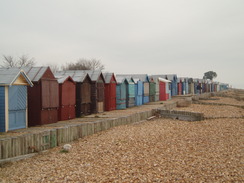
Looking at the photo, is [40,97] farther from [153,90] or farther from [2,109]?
[153,90]

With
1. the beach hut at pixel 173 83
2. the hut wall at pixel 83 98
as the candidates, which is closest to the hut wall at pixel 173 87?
the beach hut at pixel 173 83

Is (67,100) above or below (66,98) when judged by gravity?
below

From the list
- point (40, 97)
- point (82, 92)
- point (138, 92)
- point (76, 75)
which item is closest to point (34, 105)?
point (40, 97)

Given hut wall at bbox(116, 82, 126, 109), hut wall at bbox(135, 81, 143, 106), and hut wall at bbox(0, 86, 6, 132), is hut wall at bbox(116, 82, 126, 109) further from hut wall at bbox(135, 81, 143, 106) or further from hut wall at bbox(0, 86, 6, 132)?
hut wall at bbox(0, 86, 6, 132)

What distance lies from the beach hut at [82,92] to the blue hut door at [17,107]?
5.72 metres

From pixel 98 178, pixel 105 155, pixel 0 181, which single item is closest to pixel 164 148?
pixel 105 155

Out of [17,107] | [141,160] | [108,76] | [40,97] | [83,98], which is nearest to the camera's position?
[141,160]

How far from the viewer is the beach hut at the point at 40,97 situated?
669 inches

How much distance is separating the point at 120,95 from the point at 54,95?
415 inches

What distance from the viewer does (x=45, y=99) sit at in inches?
678

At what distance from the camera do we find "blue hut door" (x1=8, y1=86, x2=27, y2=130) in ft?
49.5

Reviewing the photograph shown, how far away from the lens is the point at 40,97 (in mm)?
17000

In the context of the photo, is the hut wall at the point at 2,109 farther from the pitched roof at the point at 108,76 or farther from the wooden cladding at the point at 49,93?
the pitched roof at the point at 108,76

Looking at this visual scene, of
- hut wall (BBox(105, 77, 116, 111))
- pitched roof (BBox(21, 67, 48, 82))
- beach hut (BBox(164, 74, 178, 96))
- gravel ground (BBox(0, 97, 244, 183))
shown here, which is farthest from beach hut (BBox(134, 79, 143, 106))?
beach hut (BBox(164, 74, 178, 96))
